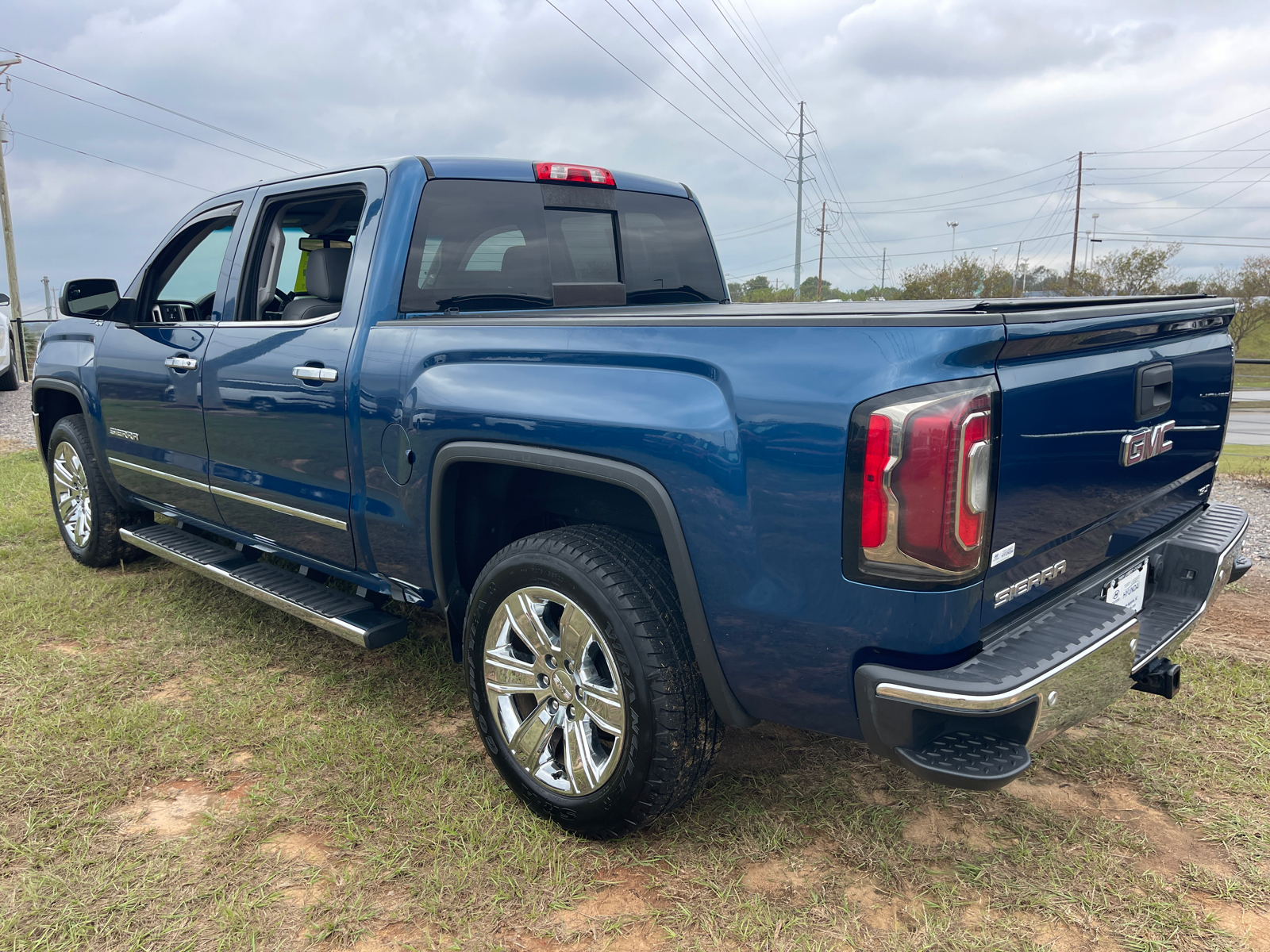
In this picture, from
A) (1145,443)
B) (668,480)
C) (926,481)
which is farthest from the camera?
(1145,443)

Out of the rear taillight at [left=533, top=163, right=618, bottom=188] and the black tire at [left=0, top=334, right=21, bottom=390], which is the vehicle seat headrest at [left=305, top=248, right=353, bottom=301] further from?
the black tire at [left=0, top=334, right=21, bottom=390]

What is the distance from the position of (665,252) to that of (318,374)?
180 centimetres

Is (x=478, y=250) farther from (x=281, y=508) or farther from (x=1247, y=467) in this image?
(x=1247, y=467)

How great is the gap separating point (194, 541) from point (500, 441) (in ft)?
8.18

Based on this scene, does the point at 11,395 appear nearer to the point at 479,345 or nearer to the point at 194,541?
the point at 194,541

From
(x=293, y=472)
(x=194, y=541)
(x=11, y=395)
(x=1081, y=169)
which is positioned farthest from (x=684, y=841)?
(x=1081, y=169)

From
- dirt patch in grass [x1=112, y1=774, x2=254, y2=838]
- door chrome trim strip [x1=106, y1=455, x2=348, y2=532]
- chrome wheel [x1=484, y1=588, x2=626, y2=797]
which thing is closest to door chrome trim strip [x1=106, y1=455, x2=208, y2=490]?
door chrome trim strip [x1=106, y1=455, x2=348, y2=532]

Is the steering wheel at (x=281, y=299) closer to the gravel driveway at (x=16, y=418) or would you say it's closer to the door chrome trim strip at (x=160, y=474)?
the door chrome trim strip at (x=160, y=474)

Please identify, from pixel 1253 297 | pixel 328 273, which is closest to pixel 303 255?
pixel 328 273

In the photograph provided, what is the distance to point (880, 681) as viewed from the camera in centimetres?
191

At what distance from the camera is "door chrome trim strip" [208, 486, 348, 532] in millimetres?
3215

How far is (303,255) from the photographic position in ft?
13.6

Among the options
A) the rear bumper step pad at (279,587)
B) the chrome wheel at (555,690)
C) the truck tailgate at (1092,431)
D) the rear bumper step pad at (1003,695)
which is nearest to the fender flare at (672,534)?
the chrome wheel at (555,690)

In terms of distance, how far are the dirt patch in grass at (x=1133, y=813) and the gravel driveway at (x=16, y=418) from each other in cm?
996
